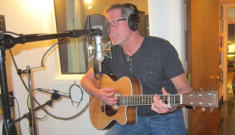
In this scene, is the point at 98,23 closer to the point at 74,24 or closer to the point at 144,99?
the point at 144,99

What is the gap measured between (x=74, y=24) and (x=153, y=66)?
1.48 metres

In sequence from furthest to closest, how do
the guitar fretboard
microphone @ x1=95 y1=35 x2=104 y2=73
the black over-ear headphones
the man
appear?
1. the black over-ear headphones
2. the man
3. the guitar fretboard
4. microphone @ x1=95 y1=35 x2=104 y2=73

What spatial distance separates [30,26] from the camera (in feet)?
7.39

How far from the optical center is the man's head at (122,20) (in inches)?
64.3

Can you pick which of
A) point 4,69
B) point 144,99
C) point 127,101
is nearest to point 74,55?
point 127,101

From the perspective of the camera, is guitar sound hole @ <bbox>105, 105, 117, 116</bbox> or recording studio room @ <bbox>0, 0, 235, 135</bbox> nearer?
guitar sound hole @ <bbox>105, 105, 117, 116</bbox>

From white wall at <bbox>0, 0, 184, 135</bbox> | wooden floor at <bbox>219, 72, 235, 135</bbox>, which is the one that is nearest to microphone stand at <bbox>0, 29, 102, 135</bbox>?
white wall at <bbox>0, 0, 184, 135</bbox>

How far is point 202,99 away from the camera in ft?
3.88

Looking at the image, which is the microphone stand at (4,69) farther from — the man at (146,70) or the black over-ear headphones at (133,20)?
the black over-ear headphones at (133,20)

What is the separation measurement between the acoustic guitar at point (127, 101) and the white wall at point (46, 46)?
663 millimetres

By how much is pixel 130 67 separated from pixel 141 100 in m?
0.33

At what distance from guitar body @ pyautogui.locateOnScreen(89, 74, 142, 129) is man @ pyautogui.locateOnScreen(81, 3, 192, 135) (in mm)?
61

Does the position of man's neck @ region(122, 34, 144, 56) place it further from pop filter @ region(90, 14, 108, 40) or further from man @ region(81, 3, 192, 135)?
pop filter @ region(90, 14, 108, 40)

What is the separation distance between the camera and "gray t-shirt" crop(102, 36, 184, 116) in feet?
5.00
